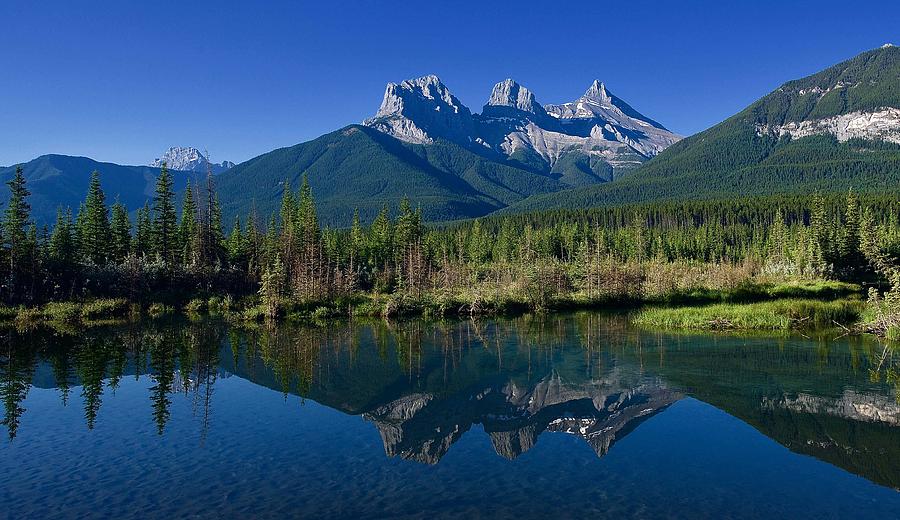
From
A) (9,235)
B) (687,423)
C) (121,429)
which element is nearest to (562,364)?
(687,423)

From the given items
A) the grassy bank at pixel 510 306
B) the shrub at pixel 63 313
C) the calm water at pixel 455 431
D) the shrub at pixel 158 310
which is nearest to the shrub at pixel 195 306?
the grassy bank at pixel 510 306

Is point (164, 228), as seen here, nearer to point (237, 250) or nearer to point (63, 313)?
point (237, 250)

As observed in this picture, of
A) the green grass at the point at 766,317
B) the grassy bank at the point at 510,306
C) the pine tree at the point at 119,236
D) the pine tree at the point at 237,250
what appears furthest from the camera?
the pine tree at the point at 237,250

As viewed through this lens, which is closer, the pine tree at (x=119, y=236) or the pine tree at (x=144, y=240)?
the pine tree at (x=119, y=236)

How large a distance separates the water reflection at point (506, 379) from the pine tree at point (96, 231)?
30296mm

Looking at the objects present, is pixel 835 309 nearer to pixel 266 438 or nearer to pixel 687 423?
pixel 687 423

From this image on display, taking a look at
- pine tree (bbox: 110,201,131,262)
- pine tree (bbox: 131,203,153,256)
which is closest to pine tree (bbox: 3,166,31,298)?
pine tree (bbox: 110,201,131,262)

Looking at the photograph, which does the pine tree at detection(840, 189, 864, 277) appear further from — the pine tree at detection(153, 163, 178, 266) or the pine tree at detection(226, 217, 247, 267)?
the pine tree at detection(153, 163, 178, 266)

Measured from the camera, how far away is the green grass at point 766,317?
43781mm

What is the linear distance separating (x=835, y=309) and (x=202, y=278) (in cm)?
6602

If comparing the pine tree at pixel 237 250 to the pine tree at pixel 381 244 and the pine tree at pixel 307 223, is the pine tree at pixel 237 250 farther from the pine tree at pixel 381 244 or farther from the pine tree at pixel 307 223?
the pine tree at pixel 381 244

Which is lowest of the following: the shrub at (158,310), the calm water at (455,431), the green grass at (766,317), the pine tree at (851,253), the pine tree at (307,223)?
the calm water at (455,431)

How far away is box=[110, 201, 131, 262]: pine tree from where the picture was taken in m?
73.4

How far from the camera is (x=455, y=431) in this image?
840 inches
